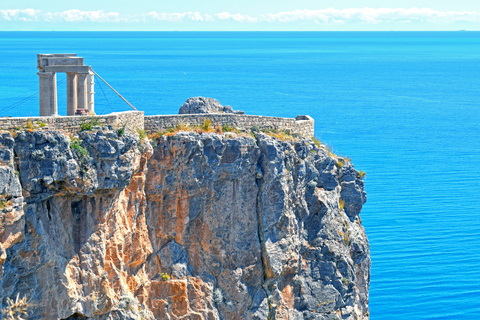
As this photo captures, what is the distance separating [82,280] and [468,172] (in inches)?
2797

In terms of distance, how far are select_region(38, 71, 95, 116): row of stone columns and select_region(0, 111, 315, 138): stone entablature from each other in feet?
12.2

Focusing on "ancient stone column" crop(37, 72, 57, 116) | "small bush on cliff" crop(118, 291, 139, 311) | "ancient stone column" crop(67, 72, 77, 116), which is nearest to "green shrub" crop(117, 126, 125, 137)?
"ancient stone column" crop(37, 72, 57, 116)

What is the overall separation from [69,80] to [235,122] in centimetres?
815

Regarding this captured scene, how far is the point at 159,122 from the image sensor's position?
3728 cm

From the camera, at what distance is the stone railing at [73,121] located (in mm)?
31281

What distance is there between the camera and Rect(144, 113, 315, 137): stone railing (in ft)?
122

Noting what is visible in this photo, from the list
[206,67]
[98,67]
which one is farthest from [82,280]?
[206,67]

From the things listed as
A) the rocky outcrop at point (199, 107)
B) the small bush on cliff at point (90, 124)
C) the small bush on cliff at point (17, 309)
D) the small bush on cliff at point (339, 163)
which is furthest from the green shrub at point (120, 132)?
the small bush on cliff at point (339, 163)

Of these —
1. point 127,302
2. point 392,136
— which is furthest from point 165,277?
point 392,136

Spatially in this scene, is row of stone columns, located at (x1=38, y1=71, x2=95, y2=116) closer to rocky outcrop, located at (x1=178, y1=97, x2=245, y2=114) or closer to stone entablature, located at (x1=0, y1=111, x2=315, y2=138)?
stone entablature, located at (x1=0, y1=111, x2=315, y2=138)

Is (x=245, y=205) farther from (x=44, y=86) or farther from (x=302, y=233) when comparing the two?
(x=44, y=86)

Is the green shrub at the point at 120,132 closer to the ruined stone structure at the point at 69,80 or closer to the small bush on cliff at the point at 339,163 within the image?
the ruined stone structure at the point at 69,80

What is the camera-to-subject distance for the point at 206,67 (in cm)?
19638

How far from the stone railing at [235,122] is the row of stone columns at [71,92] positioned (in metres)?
3.74
